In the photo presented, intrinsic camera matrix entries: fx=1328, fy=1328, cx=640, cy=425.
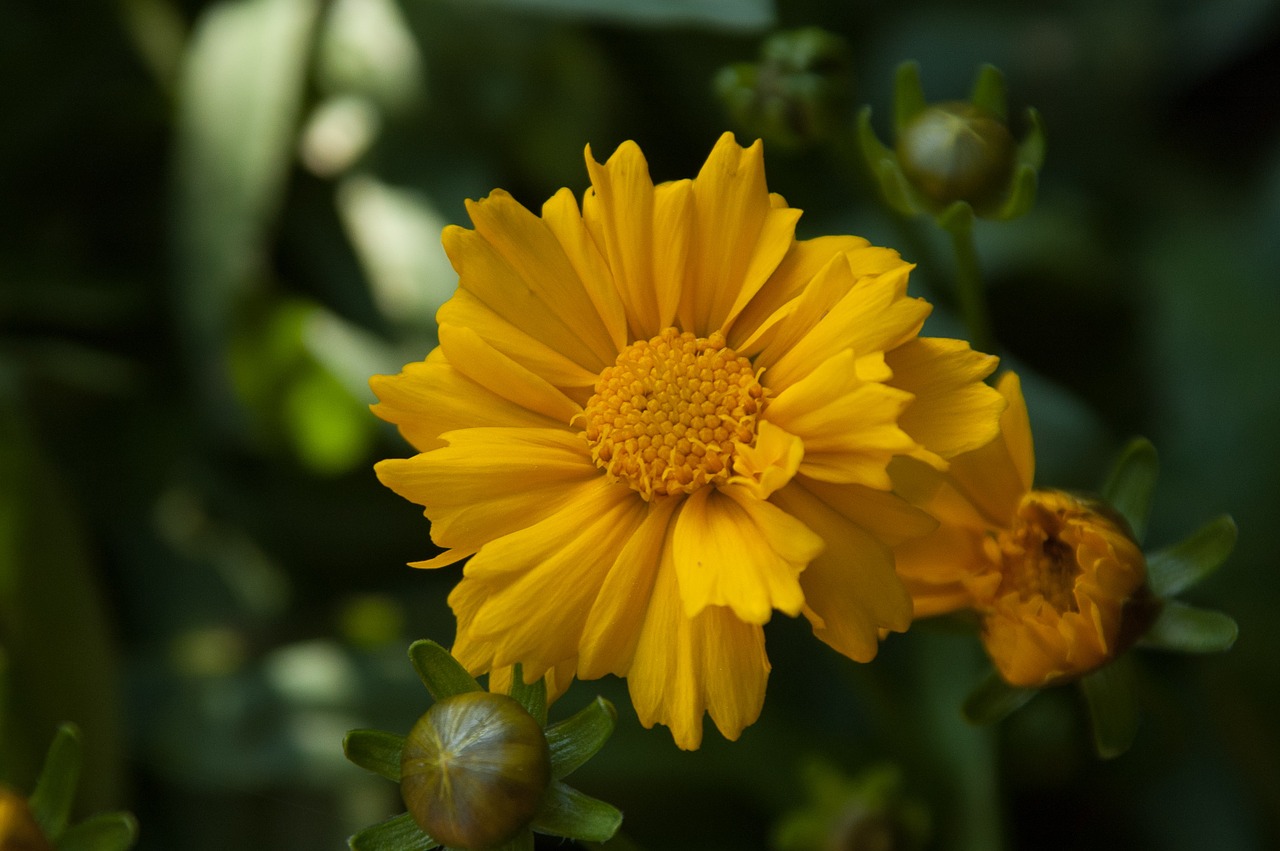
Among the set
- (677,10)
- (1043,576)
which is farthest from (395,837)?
(677,10)

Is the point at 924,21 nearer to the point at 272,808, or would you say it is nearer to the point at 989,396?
the point at 989,396

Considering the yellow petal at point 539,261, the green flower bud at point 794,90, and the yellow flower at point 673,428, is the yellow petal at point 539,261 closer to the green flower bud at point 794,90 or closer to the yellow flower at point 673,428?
the yellow flower at point 673,428

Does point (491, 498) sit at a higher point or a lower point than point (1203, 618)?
higher

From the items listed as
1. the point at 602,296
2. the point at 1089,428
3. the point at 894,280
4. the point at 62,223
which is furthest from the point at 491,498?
the point at 62,223

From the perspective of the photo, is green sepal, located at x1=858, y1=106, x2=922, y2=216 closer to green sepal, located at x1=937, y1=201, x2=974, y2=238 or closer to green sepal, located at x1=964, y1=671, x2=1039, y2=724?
green sepal, located at x1=937, y1=201, x2=974, y2=238

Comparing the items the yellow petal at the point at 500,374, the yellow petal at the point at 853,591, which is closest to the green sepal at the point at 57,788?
the yellow petal at the point at 500,374

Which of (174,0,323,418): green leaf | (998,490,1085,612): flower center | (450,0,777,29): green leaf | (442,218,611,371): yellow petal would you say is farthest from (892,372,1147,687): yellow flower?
(174,0,323,418): green leaf
